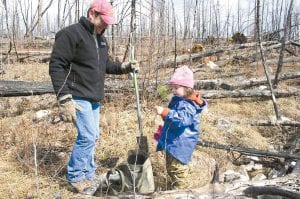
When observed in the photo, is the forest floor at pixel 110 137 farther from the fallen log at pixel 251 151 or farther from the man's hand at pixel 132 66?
the man's hand at pixel 132 66

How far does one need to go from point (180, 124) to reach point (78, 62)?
113cm

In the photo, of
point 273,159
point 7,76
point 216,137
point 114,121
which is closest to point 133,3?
point 114,121

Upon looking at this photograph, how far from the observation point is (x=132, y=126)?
226 inches

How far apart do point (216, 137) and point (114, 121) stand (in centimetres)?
159

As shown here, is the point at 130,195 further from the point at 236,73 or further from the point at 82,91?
the point at 236,73

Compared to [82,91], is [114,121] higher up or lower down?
lower down

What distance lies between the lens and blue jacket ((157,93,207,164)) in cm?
356

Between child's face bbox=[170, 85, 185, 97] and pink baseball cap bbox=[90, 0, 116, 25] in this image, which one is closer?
pink baseball cap bbox=[90, 0, 116, 25]

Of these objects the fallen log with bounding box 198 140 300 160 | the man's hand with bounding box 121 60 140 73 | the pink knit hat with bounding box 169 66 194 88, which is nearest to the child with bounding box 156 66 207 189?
the pink knit hat with bounding box 169 66 194 88

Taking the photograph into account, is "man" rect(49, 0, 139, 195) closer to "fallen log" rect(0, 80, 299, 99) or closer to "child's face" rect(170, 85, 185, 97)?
"child's face" rect(170, 85, 185, 97)

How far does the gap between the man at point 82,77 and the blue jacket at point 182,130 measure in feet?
2.41

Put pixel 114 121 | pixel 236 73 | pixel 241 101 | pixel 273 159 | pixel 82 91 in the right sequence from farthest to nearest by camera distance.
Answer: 1. pixel 236 73
2. pixel 241 101
3. pixel 114 121
4. pixel 273 159
5. pixel 82 91

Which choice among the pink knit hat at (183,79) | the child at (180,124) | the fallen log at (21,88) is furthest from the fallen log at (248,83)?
the pink knit hat at (183,79)

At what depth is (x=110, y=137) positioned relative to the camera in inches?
207
